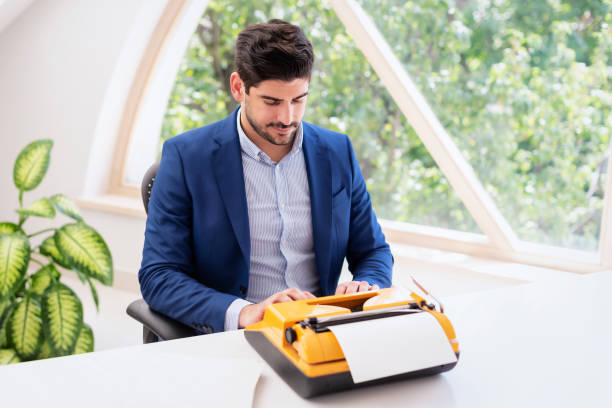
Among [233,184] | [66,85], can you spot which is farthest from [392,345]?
[66,85]

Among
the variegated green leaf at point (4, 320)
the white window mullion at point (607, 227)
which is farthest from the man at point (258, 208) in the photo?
the white window mullion at point (607, 227)

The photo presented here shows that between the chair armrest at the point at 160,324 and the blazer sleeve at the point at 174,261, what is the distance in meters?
0.01

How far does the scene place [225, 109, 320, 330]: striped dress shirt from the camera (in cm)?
172

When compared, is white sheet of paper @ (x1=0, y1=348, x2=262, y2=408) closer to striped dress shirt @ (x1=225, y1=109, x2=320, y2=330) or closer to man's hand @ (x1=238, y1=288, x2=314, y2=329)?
man's hand @ (x1=238, y1=288, x2=314, y2=329)

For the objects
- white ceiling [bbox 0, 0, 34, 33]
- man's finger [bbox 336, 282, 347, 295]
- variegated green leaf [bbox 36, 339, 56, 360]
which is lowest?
variegated green leaf [bbox 36, 339, 56, 360]

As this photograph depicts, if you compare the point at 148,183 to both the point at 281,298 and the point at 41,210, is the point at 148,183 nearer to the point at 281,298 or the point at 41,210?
the point at 281,298

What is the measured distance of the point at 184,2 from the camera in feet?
11.5

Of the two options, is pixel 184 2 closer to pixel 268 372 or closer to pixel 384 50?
pixel 384 50

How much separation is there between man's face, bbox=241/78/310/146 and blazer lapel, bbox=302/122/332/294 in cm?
13

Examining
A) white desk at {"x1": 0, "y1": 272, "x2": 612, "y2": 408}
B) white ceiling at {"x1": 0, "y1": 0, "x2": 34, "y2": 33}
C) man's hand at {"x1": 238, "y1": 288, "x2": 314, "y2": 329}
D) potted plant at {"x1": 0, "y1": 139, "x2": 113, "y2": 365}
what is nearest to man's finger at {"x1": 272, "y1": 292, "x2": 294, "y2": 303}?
man's hand at {"x1": 238, "y1": 288, "x2": 314, "y2": 329}

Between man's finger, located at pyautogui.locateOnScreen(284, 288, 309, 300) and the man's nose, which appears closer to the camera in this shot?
man's finger, located at pyautogui.locateOnScreen(284, 288, 309, 300)

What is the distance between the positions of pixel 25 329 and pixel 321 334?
1.63 metres

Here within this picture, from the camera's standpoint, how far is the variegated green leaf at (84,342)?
2291mm

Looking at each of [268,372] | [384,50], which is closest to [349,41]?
[384,50]
